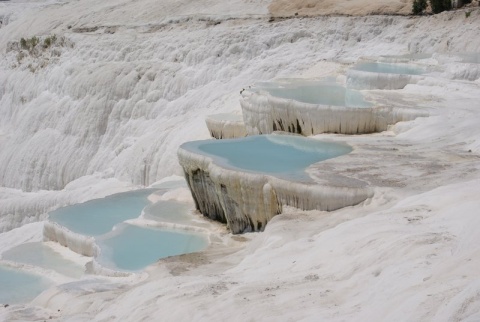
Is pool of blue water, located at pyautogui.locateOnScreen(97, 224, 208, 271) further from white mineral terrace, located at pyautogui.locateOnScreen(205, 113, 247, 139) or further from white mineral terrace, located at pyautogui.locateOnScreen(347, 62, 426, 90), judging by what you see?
white mineral terrace, located at pyautogui.locateOnScreen(347, 62, 426, 90)

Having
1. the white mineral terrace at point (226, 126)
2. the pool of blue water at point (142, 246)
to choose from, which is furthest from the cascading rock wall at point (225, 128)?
the pool of blue water at point (142, 246)

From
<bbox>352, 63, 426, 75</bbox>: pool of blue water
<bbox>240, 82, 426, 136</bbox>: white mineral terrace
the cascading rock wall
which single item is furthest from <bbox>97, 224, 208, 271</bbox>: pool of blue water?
<bbox>352, 63, 426, 75</bbox>: pool of blue water

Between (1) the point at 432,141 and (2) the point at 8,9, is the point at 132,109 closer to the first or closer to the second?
(1) the point at 432,141

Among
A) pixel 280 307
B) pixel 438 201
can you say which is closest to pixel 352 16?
pixel 438 201

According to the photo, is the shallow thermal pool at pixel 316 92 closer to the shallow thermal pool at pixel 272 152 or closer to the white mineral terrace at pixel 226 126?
the white mineral terrace at pixel 226 126

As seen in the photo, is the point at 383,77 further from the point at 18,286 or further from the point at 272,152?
the point at 18,286

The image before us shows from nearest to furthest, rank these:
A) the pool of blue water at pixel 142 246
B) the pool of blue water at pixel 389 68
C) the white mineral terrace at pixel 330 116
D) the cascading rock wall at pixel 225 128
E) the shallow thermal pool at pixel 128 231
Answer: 1. the pool of blue water at pixel 142 246
2. the shallow thermal pool at pixel 128 231
3. the white mineral terrace at pixel 330 116
4. the cascading rock wall at pixel 225 128
5. the pool of blue water at pixel 389 68
